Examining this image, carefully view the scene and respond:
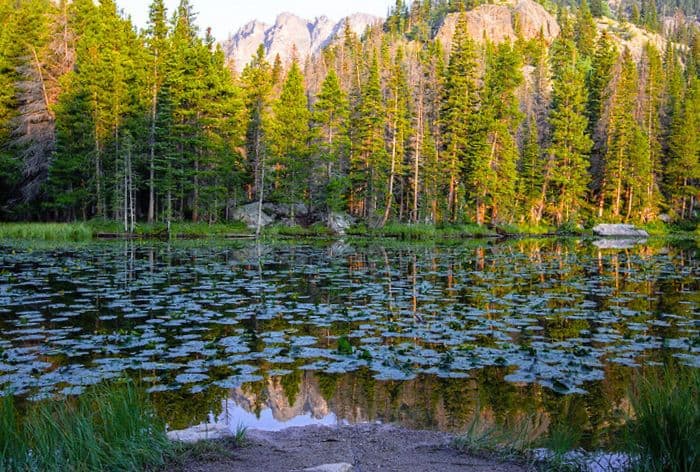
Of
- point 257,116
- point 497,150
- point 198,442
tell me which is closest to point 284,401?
point 198,442

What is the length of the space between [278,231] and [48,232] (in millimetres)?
16403

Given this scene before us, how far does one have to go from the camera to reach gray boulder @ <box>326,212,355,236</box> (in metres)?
47.3

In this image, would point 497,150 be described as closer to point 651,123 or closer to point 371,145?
point 371,145

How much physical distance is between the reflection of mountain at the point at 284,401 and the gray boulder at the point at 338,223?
38.8m

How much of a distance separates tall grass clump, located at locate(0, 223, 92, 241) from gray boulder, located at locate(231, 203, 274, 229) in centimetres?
1272

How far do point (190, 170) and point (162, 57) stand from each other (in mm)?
9693

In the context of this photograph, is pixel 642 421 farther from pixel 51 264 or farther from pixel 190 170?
pixel 190 170

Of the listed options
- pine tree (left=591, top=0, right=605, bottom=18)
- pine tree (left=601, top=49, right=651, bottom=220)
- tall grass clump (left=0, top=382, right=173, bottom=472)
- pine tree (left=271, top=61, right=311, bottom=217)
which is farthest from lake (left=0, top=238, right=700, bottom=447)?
pine tree (left=591, top=0, right=605, bottom=18)

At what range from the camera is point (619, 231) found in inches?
2099

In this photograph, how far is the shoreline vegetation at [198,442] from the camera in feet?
14.8

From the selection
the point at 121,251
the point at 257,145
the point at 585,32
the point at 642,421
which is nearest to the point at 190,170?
the point at 257,145

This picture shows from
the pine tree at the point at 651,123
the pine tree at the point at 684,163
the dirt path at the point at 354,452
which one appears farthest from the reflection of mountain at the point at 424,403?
the pine tree at the point at 684,163

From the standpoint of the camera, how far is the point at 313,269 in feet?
70.9

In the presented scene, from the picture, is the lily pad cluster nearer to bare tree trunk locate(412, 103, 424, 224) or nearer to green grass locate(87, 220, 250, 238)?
green grass locate(87, 220, 250, 238)
